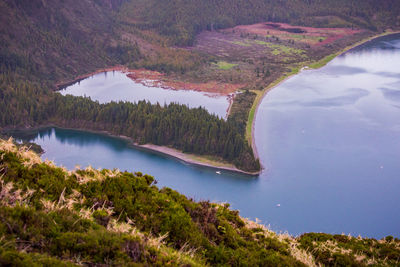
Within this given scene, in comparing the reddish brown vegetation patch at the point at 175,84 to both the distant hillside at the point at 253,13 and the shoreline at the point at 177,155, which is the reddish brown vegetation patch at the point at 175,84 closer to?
the shoreline at the point at 177,155

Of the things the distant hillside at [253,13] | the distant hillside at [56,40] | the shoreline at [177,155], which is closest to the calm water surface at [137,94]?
the distant hillside at [56,40]

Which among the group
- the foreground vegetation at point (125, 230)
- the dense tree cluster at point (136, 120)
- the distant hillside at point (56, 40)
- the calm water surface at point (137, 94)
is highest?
the distant hillside at point (56, 40)

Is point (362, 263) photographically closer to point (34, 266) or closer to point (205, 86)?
point (34, 266)

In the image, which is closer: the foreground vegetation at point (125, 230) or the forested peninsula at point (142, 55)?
the foreground vegetation at point (125, 230)

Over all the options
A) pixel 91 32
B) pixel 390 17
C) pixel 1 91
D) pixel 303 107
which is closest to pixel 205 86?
pixel 303 107

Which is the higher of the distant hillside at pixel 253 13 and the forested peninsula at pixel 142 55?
the distant hillside at pixel 253 13

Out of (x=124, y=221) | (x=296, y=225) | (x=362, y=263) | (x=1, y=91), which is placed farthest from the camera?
(x=1, y=91)

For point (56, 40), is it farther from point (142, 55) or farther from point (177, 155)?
point (177, 155)
